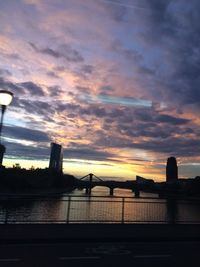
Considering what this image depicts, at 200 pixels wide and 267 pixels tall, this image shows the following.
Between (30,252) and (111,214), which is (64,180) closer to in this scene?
(111,214)

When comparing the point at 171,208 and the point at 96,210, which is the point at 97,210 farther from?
the point at 171,208

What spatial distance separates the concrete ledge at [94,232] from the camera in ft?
43.4

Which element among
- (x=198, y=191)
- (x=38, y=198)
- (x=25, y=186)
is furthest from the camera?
(x=198, y=191)

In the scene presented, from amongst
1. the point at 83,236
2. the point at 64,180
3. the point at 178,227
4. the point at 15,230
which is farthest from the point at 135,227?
the point at 64,180

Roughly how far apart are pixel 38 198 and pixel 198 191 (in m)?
140

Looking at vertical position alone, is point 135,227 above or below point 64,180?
below

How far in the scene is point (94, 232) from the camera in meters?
14.9

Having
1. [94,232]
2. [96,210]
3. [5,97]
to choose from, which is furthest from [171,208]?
[5,97]

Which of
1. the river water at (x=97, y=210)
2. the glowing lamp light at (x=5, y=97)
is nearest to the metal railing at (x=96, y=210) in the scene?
the river water at (x=97, y=210)

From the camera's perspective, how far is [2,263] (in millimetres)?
9578

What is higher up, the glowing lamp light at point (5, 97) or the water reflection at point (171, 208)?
the glowing lamp light at point (5, 97)

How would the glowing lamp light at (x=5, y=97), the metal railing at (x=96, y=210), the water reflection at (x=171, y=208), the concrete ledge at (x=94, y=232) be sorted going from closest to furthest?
1. the glowing lamp light at (x=5, y=97)
2. the concrete ledge at (x=94, y=232)
3. the metal railing at (x=96, y=210)
4. the water reflection at (x=171, y=208)

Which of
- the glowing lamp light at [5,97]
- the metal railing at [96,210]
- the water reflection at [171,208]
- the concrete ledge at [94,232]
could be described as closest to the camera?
the glowing lamp light at [5,97]

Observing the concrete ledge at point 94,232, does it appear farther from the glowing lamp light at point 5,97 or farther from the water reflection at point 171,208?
the glowing lamp light at point 5,97
